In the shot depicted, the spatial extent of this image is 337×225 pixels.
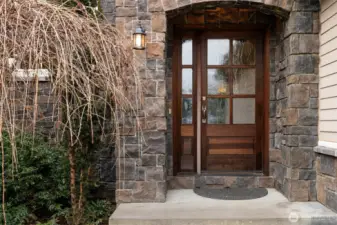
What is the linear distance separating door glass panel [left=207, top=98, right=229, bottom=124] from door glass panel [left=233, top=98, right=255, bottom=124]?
0.37 ft

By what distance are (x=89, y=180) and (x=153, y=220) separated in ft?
3.14

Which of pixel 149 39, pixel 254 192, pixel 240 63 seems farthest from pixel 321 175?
pixel 149 39

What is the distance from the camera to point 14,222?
2830mm

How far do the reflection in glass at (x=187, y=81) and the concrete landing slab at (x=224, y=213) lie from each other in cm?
140

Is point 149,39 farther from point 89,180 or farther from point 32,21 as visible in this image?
point 89,180

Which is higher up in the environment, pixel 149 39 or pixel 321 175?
pixel 149 39

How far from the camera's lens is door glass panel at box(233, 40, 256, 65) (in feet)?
12.2

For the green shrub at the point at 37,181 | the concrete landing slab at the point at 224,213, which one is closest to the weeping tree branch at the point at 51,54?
the concrete landing slab at the point at 224,213

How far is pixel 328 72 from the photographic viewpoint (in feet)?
9.25

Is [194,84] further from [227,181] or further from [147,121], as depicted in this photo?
[227,181]

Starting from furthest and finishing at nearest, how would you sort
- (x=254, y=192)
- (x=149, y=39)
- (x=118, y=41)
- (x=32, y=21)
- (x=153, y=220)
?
(x=254, y=192) < (x=149, y=39) < (x=153, y=220) < (x=118, y=41) < (x=32, y=21)

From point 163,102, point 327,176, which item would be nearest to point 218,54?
point 163,102

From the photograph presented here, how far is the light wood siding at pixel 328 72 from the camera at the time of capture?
2.72 m

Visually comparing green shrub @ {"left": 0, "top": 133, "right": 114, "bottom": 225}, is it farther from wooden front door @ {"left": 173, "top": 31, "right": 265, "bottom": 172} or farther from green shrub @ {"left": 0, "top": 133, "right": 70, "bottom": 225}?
wooden front door @ {"left": 173, "top": 31, "right": 265, "bottom": 172}
